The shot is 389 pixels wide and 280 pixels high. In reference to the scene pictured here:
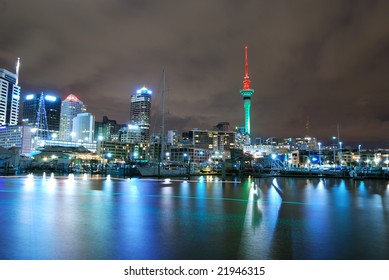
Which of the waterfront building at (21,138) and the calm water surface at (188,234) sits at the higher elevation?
the waterfront building at (21,138)

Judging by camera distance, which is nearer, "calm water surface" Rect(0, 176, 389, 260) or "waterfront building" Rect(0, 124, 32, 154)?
"calm water surface" Rect(0, 176, 389, 260)

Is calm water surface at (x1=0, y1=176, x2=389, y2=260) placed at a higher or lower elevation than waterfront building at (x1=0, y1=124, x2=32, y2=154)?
lower

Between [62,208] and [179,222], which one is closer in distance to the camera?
[179,222]

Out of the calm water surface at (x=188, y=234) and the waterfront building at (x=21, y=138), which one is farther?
the waterfront building at (x=21, y=138)

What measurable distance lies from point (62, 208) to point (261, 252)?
41.3ft

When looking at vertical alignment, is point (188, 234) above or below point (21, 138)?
below

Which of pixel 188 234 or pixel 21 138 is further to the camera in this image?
pixel 21 138

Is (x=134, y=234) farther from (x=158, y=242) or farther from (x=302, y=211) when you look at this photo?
(x=302, y=211)
